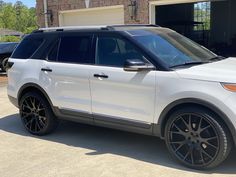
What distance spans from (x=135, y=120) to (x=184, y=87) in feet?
3.03

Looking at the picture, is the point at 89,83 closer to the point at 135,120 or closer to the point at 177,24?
the point at 135,120

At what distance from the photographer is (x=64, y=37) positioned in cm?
636

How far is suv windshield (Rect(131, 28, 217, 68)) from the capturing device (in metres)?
5.27

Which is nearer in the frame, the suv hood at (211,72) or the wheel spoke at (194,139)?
the suv hood at (211,72)

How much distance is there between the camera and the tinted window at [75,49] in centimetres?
599

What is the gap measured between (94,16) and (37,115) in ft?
29.3

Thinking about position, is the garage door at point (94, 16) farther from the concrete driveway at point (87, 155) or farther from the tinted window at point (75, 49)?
the tinted window at point (75, 49)

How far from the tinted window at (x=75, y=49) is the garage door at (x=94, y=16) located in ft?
26.1

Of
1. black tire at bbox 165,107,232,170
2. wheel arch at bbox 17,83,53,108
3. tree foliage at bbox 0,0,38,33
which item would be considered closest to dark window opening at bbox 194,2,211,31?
wheel arch at bbox 17,83,53,108

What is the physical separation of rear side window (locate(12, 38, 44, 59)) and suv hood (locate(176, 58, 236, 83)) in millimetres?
2865

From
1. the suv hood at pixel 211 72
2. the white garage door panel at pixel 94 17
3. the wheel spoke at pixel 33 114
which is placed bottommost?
the wheel spoke at pixel 33 114

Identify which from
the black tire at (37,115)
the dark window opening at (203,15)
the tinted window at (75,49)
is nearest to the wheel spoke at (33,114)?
the black tire at (37,115)

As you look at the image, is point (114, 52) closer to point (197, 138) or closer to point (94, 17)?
point (197, 138)

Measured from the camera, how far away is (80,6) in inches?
595
